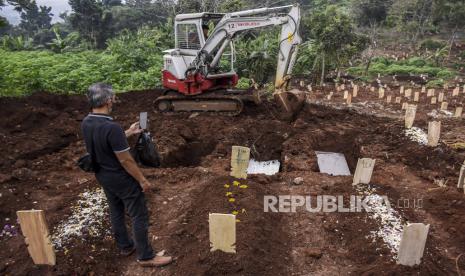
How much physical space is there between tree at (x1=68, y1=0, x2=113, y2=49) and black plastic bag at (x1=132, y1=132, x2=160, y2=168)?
2627cm

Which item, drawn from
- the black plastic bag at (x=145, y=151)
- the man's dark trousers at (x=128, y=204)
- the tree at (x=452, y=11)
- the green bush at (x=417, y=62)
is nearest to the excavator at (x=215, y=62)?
the black plastic bag at (x=145, y=151)

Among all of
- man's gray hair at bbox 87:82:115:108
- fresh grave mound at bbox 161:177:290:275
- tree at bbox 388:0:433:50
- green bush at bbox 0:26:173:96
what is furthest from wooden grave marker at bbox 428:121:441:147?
tree at bbox 388:0:433:50

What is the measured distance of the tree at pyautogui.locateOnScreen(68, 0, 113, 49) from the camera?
89.0 feet

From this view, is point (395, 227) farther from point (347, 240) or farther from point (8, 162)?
point (8, 162)

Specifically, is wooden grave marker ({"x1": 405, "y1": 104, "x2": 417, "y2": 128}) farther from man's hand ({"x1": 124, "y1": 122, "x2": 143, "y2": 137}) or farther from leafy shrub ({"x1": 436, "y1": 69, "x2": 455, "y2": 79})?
leafy shrub ({"x1": 436, "y1": 69, "x2": 455, "y2": 79})

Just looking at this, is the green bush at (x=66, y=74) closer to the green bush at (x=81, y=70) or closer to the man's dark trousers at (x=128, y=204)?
the green bush at (x=81, y=70)

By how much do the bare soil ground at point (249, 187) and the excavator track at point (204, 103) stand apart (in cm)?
35

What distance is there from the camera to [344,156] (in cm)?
793

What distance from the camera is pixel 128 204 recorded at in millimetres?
3746

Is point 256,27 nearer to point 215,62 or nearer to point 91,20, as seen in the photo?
point 215,62

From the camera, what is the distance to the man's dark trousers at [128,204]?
367 cm

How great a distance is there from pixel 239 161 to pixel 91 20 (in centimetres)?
2649

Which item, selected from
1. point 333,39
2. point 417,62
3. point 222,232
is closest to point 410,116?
point 222,232

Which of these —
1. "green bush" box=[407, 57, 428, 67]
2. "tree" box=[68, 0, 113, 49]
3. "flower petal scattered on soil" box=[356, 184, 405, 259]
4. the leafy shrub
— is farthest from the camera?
"tree" box=[68, 0, 113, 49]
